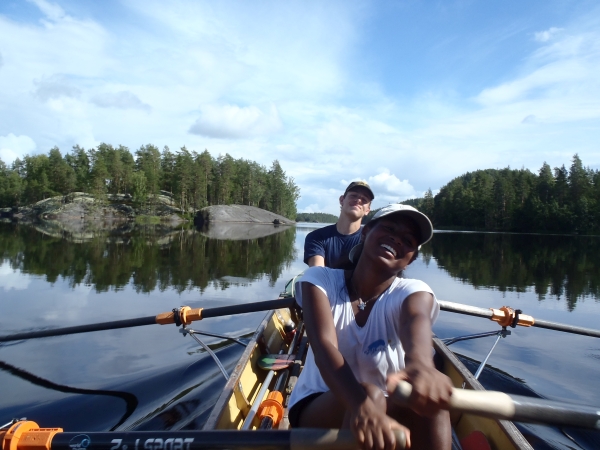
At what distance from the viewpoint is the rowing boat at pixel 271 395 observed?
2934 mm

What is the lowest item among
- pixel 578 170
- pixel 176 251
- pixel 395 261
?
pixel 176 251

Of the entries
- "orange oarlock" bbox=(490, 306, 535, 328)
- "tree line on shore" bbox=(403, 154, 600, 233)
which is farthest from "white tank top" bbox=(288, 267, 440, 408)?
"tree line on shore" bbox=(403, 154, 600, 233)

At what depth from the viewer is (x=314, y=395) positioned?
7.55 ft

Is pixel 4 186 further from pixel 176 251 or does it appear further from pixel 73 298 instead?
pixel 73 298

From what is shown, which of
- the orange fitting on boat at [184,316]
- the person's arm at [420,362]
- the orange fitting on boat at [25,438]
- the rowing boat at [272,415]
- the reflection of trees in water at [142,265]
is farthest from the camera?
the reflection of trees in water at [142,265]

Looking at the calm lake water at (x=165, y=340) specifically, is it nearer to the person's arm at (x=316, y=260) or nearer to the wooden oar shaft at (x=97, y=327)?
the wooden oar shaft at (x=97, y=327)

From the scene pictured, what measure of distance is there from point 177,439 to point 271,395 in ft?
5.47

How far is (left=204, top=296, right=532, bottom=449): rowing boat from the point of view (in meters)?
2.93

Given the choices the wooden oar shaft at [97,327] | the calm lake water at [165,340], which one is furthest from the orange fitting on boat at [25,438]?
the wooden oar shaft at [97,327]

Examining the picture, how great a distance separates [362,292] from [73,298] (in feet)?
31.7

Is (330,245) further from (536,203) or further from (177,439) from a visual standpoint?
(536,203)

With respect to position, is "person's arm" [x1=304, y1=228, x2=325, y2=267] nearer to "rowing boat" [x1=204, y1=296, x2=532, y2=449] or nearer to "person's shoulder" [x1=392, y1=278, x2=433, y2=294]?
"rowing boat" [x1=204, y1=296, x2=532, y2=449]

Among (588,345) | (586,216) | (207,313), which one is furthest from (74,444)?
(586,216)

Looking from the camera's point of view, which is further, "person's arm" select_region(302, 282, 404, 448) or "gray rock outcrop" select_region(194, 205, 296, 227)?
"gray rock outcrop" select_region(194, 205, 296, 227)
